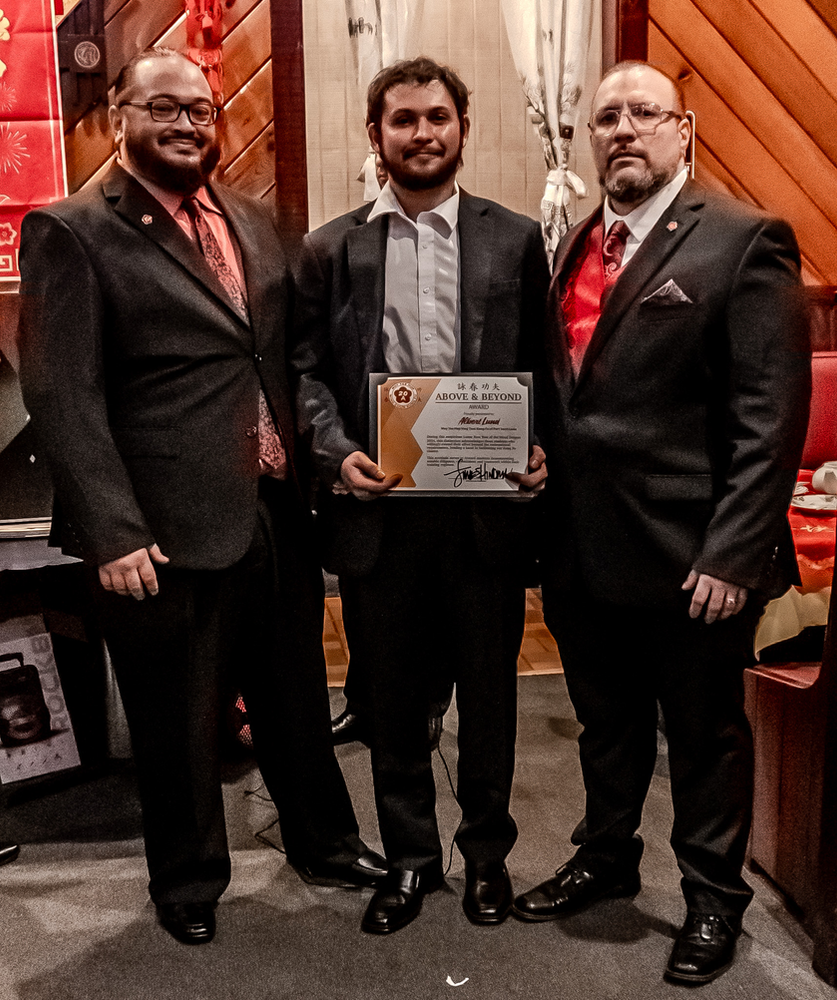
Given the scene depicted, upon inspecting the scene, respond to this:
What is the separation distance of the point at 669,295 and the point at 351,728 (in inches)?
66.8

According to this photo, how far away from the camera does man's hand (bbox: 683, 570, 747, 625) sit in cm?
154

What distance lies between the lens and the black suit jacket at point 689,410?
1506 mm

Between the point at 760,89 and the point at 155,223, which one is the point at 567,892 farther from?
the point at 760,89

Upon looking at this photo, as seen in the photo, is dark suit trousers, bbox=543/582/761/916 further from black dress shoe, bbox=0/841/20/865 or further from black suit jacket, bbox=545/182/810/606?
black dress shoe, bbox=0/841/20/865

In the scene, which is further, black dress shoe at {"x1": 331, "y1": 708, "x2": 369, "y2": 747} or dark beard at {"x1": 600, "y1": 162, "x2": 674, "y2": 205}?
black dress shoe at {"x1": 331, "y1": 708, "x2": 369, "y2": 747}

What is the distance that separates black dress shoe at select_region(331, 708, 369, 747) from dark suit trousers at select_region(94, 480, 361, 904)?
2.57 ft

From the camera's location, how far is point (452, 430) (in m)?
1.65

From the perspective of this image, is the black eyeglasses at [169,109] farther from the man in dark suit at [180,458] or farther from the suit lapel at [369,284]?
the suit lapel at [369,284]

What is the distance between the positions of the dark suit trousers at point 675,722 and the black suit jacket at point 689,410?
95 mm

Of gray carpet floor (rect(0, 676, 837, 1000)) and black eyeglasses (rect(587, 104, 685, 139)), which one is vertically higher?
black eyeglasses (rect(587, 104, 685, 139))

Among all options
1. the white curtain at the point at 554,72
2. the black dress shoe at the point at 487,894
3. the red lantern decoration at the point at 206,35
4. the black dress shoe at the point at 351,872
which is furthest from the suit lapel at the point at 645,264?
the red lantern decoration at the point at 206,35

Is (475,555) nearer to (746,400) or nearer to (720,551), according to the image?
(720,551)

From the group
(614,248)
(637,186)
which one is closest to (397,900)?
(614,248)

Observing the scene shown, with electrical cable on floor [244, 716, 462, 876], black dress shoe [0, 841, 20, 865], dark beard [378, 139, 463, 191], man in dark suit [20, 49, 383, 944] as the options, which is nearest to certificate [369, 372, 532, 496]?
man in dark suit [20, 49, 383, 944]
